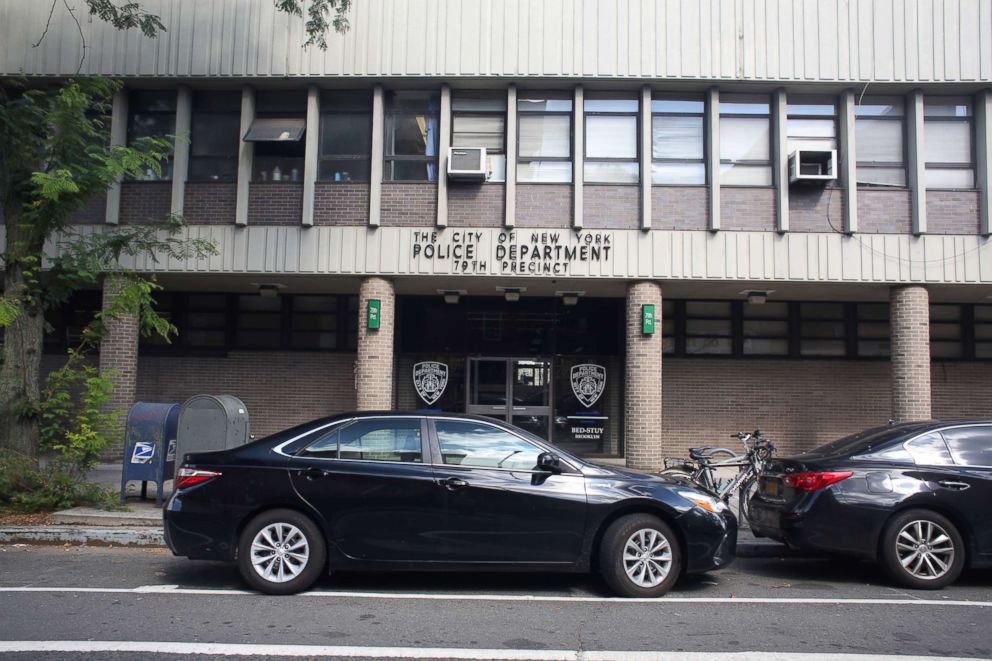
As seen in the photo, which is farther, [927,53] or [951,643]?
[927,53]

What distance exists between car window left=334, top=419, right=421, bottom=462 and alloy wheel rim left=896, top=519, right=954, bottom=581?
4.34m

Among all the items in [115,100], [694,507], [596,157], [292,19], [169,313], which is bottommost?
[694,507]

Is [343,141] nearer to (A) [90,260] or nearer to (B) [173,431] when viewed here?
(A) [90,260]

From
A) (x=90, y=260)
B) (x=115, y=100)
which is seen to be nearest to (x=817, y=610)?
(x=90, y=260)

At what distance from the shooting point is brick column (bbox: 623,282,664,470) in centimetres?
1276

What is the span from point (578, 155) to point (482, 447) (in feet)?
25.6

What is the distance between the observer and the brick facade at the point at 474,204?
515 inches

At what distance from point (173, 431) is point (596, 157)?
8.12 meters

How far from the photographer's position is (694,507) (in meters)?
6.32

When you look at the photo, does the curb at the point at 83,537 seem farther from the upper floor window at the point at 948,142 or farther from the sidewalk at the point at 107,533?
the upper floor window at the point at 948,142

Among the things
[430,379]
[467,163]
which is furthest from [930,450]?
[430,379]

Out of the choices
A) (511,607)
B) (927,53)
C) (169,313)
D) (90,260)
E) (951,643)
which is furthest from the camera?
(169,313)

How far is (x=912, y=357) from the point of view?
12.9 meters

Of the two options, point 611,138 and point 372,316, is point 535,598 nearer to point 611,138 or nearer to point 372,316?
point 372,316
